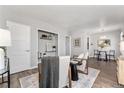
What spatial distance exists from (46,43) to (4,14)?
317 cm

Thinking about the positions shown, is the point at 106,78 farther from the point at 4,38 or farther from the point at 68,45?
the point at 4,38

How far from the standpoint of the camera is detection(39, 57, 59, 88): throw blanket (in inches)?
79.6

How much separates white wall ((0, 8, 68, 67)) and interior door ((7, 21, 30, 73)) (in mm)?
188

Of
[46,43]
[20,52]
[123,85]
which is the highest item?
[46,43]

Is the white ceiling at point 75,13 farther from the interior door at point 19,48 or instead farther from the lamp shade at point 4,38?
the lamp shade at point 4,38

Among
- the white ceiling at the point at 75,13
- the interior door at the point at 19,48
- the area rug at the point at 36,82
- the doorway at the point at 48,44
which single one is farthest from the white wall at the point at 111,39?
the interior door at the point at 19,48

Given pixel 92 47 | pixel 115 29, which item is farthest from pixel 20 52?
pixel 115 29

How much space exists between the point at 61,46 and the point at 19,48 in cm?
256

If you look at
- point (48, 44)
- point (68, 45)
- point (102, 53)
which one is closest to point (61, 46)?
point (68, 45)

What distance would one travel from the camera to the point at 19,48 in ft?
12.1

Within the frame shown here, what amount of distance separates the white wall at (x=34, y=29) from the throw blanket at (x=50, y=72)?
6.65 ft

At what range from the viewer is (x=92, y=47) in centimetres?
504
